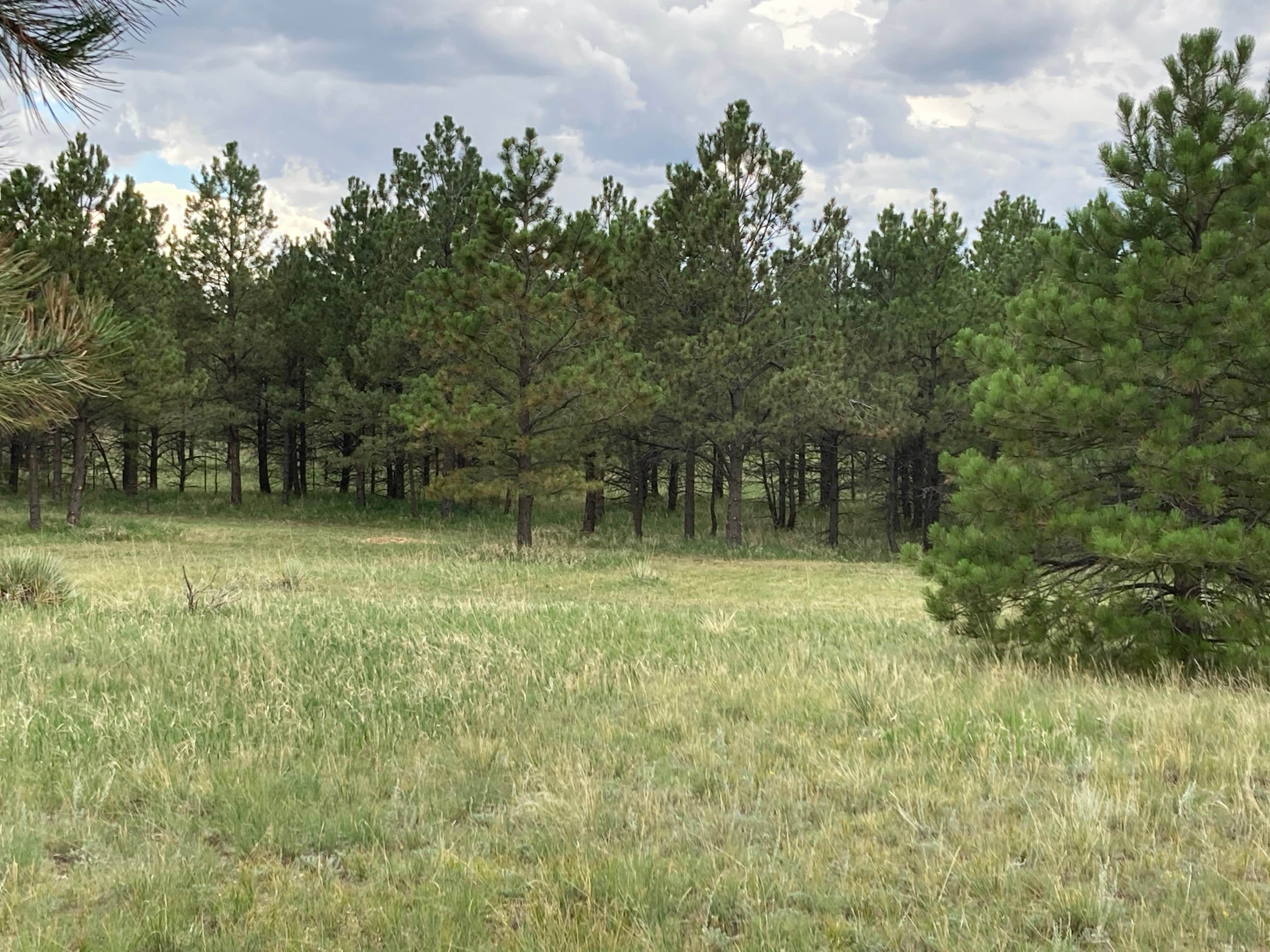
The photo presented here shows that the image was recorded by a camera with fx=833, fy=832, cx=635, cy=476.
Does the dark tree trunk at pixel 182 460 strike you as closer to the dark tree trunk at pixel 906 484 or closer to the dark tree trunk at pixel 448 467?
the dark tree trunk at pixel 448 467

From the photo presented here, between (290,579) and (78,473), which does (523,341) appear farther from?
(78,473)

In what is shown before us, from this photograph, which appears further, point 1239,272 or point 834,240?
point 834,240

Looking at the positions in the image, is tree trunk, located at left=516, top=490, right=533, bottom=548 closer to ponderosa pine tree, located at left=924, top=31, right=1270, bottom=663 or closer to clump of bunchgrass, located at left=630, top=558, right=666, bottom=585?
clump of bunchgrass, located at left=630, top=558, right=666, bottom=585

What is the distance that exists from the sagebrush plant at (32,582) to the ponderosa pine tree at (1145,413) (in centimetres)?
1010

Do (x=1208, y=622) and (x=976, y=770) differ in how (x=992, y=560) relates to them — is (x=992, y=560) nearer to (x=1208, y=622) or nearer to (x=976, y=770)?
(x=1208, y=622)

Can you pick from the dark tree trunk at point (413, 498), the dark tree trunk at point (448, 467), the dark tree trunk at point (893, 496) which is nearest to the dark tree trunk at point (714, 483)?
the dark tree trunk at point (893, 496)

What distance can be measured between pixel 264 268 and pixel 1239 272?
31.0 metres

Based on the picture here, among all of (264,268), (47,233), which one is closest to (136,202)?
(47,233)

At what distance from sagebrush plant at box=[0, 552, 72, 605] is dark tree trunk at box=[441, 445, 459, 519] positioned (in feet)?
42.5

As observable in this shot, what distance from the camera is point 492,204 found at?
18.0 metres

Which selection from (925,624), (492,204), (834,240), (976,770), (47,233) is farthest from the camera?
(834,240)

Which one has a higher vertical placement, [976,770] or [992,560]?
[992,560]

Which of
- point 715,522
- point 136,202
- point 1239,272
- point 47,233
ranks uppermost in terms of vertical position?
point 136,202

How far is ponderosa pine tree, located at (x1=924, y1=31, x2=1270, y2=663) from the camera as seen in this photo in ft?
21.9
